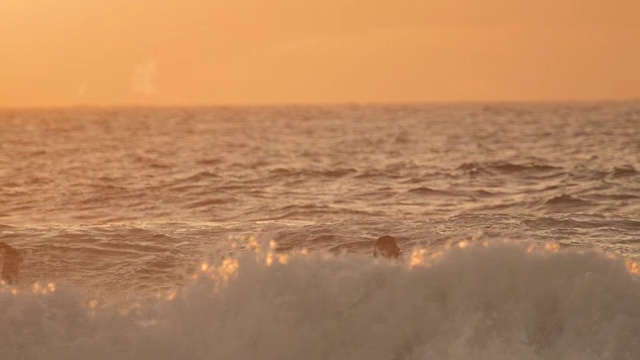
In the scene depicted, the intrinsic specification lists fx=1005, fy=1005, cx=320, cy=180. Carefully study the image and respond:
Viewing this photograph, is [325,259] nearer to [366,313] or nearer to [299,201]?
[366,313]

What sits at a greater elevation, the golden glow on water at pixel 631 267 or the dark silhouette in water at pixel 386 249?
the golden glow on water at pixel 631 267

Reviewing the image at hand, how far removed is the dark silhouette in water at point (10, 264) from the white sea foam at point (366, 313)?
9.34 ft

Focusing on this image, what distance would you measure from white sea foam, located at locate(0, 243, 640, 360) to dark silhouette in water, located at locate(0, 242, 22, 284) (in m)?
2.85

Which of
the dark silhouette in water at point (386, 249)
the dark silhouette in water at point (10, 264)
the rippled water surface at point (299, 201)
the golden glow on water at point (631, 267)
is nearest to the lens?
the golden glow on water at point (631, 267)

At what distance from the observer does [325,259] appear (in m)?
9.62

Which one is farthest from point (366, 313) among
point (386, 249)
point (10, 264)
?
point (10, 264)

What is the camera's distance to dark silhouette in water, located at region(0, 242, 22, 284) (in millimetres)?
12343

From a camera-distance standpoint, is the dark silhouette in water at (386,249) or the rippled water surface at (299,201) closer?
the dark silhouette in water at (386,249)

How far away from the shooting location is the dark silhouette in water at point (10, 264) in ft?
40.5

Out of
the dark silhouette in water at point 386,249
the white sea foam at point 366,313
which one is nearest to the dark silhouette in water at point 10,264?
the white sea foam at point 366,313

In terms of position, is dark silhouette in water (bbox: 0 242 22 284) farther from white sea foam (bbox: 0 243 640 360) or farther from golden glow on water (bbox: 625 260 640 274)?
golden glow on water (bbox: 625 260 640 274)

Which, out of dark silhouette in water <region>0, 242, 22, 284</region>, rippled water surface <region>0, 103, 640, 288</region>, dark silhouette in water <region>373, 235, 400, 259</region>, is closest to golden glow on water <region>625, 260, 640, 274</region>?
dark silhouette in water <region>373, 235, 400, 259</region>

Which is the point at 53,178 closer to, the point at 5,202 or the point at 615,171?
the point at 5,202

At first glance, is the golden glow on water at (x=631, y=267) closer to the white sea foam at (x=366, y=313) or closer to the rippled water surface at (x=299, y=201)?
the white sea foam at (x=366, y=313)
